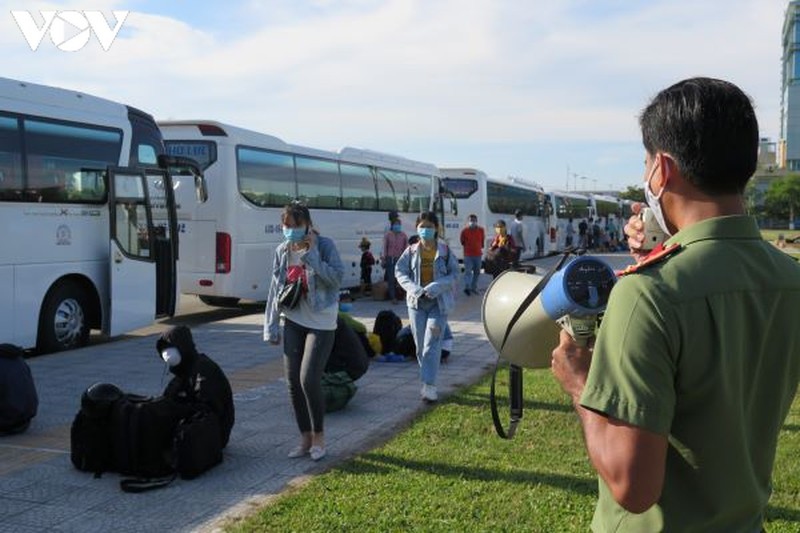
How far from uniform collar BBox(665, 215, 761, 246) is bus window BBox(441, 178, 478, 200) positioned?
25948 mm

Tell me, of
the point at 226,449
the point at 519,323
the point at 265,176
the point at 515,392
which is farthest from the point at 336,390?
the point at 265,176

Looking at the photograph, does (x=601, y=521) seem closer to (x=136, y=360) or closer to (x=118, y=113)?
(x=136, y=360)

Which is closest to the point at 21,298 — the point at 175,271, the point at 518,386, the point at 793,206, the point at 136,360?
the point at 136,360

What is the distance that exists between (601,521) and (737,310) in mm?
548

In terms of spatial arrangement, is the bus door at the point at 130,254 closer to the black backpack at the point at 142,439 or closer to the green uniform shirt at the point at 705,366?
the black backpack at the point at 142,439

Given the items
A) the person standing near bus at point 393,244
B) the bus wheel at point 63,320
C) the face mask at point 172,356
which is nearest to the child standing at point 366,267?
the person standing near bus at point 393,244

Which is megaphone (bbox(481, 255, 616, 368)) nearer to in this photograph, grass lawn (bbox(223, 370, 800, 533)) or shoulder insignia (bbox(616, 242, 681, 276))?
shoulder insignia (bbox(616, 242, 681, 276))

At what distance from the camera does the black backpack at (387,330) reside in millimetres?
9828

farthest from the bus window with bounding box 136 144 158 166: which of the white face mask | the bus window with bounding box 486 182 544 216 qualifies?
the bus window with bounding box 486 182 544 216

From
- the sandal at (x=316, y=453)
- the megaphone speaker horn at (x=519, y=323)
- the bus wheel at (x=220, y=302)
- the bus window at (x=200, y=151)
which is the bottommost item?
the sandal at (x=316, y=453)

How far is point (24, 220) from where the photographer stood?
9695 mm

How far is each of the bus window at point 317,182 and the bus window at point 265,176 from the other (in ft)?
1.12

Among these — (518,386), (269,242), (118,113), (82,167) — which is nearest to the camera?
(518,386)

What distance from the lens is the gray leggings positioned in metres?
5.49
